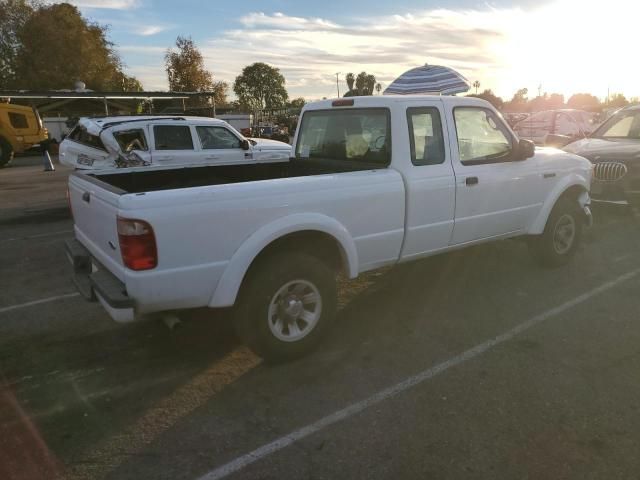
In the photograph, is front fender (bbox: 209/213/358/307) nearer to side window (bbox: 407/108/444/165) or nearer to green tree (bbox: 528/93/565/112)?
side window (bbox: 407/108/444/165)

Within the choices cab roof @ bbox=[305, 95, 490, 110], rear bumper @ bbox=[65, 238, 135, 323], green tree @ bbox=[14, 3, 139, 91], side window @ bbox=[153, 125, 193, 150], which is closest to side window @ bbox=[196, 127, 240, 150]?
side window @ bbox=[153, 125, 193, 150]

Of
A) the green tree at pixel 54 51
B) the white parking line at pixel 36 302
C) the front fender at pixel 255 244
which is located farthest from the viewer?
the green tree at pixel 54 51

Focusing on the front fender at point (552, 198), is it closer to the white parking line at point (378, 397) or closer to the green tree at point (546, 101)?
the white parking line at point (378, 397)

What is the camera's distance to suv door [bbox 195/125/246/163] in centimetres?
967

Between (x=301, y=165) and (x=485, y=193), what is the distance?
1.78 meters

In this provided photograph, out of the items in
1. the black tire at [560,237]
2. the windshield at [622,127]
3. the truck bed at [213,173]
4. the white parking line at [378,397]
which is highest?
the windshield at [622,127]

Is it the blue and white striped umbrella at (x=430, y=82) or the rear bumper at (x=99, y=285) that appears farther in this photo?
the blue and white striped umbrella at (x=430, y=82)

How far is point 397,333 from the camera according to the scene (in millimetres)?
4039

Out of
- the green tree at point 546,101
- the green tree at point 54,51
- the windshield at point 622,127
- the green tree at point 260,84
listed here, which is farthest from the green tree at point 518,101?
the windshield at point 622,127

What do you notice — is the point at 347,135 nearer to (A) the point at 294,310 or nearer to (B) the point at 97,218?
(A) the point at 294,310

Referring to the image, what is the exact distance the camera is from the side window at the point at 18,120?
20.0 m

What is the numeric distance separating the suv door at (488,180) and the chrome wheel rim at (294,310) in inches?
61.9

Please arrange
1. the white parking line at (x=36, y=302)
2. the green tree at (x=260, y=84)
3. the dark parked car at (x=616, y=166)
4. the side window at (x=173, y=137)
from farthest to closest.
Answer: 1. the green tree at (x=260, y=84)
2. the side window at (x=173, y=137)
3. the dark parked car at (x=616, y=166)
4. the white parking line at (x=36, y=302)

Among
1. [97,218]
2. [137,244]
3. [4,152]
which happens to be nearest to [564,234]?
[137,244]
